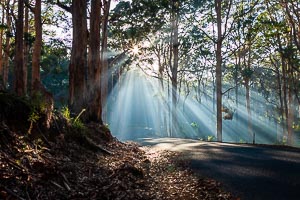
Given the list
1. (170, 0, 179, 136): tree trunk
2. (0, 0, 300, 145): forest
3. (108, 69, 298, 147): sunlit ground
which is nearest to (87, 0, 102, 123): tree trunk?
(0, 0, 300, 145): forest

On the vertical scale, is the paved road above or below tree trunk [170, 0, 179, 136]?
below

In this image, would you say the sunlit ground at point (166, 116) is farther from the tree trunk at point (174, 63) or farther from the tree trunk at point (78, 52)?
the tree trunk at point (78, 52)

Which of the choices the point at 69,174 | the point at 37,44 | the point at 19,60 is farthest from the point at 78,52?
the point at 69,174

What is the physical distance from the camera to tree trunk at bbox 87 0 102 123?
14.8 metres

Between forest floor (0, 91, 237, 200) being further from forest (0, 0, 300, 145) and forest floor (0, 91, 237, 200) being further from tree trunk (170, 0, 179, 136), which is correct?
tree trunk (170, 0, 179, 136)

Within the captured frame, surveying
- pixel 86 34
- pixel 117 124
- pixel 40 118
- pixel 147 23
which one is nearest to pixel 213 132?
pixel 117 124

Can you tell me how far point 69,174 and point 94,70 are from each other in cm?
1030

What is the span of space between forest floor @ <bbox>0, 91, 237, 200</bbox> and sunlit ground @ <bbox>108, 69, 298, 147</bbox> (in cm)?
4207

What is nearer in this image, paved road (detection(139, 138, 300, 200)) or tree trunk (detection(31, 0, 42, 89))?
paved road (detection(139, 138, 300, 200))

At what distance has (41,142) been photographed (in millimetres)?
6824

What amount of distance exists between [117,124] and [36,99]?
56465 mm

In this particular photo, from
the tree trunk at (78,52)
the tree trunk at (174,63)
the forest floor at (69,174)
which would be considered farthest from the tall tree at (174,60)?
the forest floor at (69,174)

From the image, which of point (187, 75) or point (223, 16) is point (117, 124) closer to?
point (187, 75)

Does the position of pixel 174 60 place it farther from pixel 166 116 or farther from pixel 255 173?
pixel 166 116
